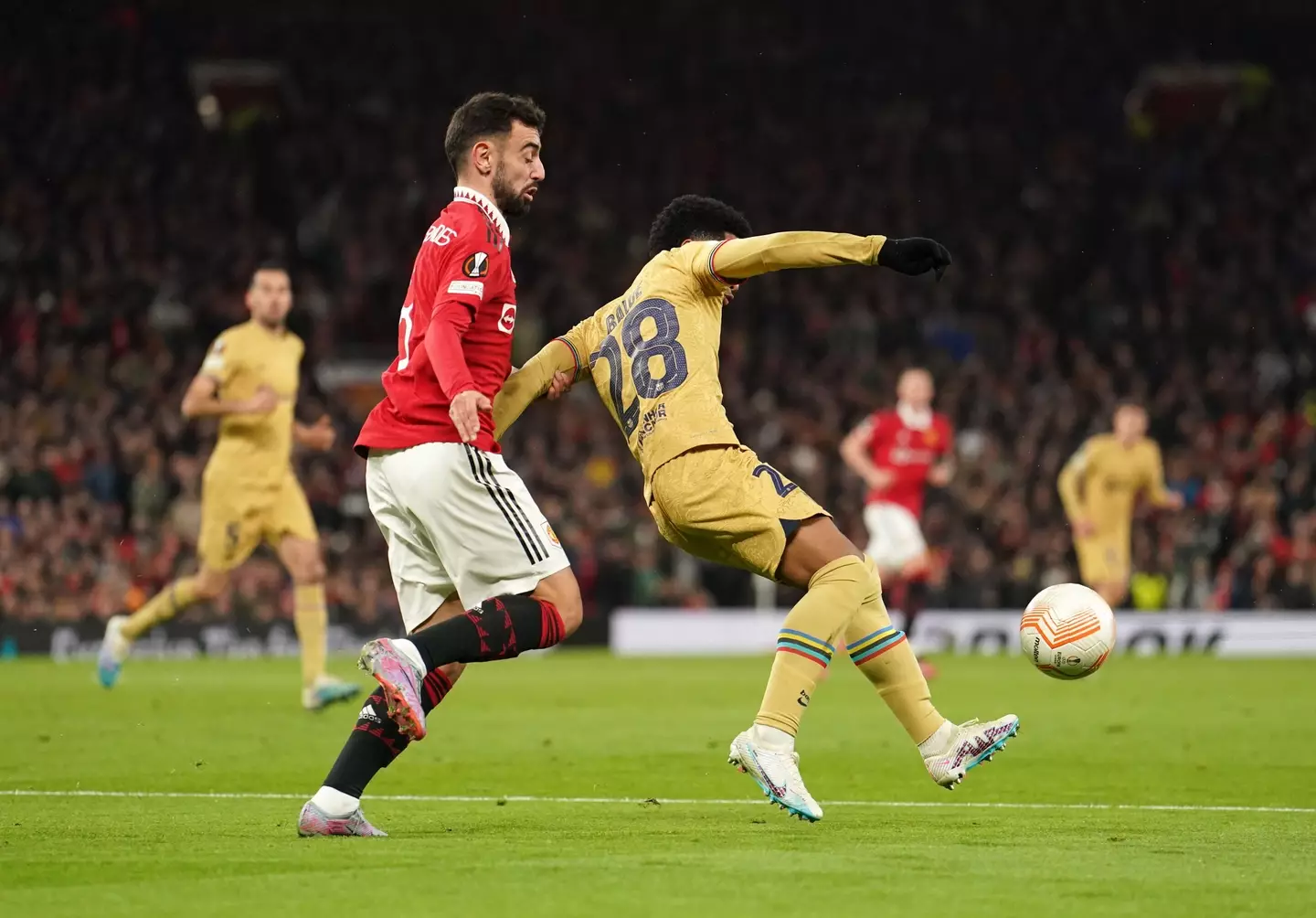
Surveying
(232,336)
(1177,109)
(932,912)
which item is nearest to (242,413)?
(232,336)

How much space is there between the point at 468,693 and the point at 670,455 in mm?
7860

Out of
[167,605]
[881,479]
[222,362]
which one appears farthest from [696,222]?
[881,479]

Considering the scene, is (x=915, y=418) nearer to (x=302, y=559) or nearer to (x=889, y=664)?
(x=302, y=559)

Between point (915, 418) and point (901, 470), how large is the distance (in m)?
0.48

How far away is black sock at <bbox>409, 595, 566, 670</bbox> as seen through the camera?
223 inches

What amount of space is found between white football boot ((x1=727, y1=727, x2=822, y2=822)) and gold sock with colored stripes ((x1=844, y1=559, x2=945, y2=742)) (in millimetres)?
602

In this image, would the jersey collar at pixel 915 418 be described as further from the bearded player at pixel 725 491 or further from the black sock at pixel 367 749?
the black sock at pixel 367 749

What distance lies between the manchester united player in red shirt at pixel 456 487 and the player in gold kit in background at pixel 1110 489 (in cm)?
1295

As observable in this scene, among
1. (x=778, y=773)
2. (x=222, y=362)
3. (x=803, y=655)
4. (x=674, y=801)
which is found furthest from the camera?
(x=222, y=362)

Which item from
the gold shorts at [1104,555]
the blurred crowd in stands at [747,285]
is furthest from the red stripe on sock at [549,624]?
the blurred crowd in stands at [747,285]

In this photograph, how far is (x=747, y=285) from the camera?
2745 centimetres

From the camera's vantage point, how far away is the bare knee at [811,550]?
645cm

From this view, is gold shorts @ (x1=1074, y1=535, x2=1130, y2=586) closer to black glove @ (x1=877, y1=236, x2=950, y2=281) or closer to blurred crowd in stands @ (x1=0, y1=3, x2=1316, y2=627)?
blurred crowd in stands @ (x1=0, y1=3, x2=1316, y2=627)

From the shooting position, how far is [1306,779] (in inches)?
307
